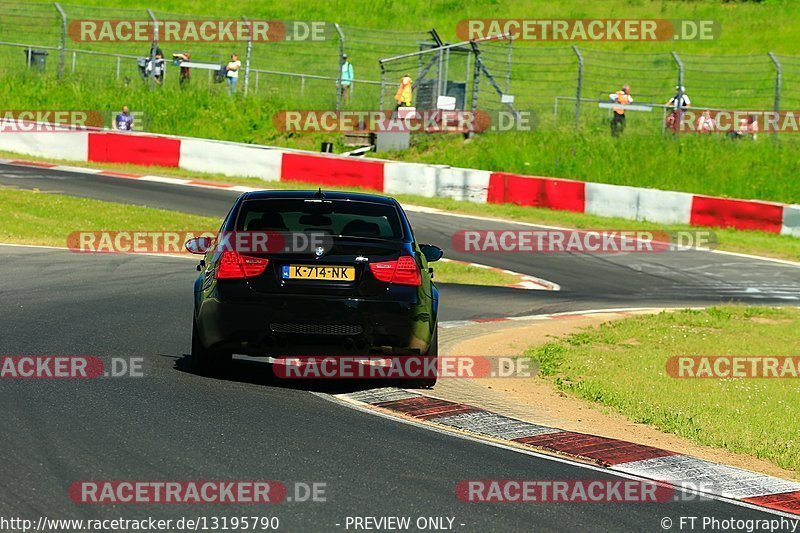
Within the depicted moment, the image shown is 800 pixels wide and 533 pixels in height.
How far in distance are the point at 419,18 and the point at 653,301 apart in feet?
118

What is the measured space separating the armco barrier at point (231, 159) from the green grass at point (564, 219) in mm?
245

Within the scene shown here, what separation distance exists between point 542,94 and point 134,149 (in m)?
14.2

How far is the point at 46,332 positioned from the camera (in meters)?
10.6

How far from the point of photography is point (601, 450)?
7.57 metres

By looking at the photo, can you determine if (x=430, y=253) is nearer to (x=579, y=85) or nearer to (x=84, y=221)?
(x=84, y=221)

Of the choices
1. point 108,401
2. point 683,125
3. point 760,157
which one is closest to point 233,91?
point 683,125

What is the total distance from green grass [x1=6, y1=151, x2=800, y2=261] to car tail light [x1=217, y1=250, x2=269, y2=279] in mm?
13581

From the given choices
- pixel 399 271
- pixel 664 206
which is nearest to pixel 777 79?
pixel 664 206

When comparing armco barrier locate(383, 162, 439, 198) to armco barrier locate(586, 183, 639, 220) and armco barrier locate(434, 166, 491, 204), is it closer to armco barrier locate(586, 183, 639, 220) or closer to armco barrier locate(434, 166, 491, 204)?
armco barrier locate(434, 166, 491, 204)

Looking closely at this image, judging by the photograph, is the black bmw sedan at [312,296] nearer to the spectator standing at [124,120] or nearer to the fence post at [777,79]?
the fence post at [777,79]

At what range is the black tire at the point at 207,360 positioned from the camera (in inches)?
360

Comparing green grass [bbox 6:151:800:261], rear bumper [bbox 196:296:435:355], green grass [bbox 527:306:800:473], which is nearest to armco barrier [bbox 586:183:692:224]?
green grass [bbox 6:151:800:261]

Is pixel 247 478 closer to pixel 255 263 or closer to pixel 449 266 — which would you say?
pixel 255 263

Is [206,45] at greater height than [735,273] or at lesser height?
greater
